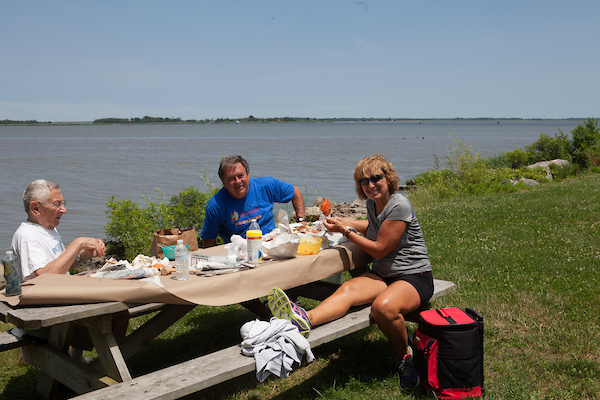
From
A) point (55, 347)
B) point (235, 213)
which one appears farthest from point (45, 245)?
point (235, 213)

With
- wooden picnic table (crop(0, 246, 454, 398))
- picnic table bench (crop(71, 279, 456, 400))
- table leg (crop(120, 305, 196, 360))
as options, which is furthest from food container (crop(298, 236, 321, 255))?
table leg (crop(120, 305, 196, 360))

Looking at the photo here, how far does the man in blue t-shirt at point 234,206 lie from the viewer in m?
4.73

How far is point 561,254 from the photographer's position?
644cm

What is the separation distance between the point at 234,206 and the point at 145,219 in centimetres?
309

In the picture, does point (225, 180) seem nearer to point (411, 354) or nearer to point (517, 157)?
point (411, 354)

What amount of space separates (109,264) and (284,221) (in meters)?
1.56

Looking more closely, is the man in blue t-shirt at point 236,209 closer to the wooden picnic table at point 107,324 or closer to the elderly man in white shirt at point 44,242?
the wooden picnic table at point 107,324

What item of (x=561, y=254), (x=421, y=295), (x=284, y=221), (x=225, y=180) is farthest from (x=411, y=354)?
(x=561, y=254)

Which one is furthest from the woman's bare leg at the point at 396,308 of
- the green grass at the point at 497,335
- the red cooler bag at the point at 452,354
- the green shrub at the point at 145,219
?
the green shrub at the point at 145,219

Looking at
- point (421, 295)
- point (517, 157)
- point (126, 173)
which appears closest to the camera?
point (421, 295)

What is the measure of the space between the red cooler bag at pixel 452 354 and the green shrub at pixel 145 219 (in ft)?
16.3

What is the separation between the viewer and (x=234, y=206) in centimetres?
486

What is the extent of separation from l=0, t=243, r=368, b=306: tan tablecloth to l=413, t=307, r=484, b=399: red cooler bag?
99cm

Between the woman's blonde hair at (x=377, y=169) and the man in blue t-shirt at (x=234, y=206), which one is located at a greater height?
the woman's blonde hair at (x=377, y=169)
